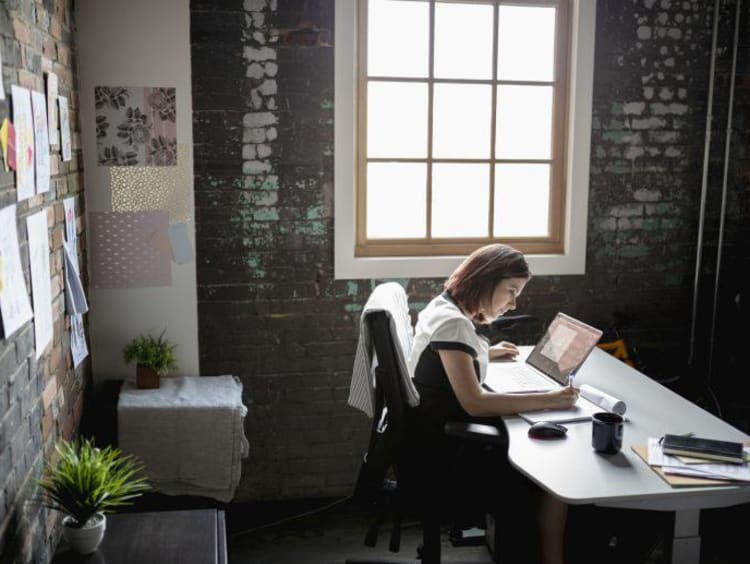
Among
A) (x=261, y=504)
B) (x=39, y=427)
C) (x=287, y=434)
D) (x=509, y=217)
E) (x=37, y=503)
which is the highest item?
(x=509, y=217)

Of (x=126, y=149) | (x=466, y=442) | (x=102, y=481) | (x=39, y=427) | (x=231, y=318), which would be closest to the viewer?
(x=102, y=481)

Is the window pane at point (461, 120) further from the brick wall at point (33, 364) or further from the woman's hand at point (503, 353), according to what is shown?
the brick wall at point (33, 364)

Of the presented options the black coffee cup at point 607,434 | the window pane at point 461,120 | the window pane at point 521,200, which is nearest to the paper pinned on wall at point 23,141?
the black coffee cup at point 607,434

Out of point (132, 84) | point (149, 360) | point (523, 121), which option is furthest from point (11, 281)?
point (523, 121)

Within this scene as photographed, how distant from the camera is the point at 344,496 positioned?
4.05m

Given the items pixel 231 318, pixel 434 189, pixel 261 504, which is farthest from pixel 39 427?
pixel 434 189

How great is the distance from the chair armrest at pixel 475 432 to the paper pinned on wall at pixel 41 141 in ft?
4.81

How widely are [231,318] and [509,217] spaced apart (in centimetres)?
148

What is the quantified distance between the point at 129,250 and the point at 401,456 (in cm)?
171

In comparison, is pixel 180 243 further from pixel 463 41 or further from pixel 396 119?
pixel 463 41

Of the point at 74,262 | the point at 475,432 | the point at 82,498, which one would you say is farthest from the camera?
the point at 74,262

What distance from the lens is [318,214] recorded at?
12.5 ft

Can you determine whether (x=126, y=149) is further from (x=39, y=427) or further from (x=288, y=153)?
(x=39, y=427)

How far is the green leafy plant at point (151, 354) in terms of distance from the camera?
352cm
